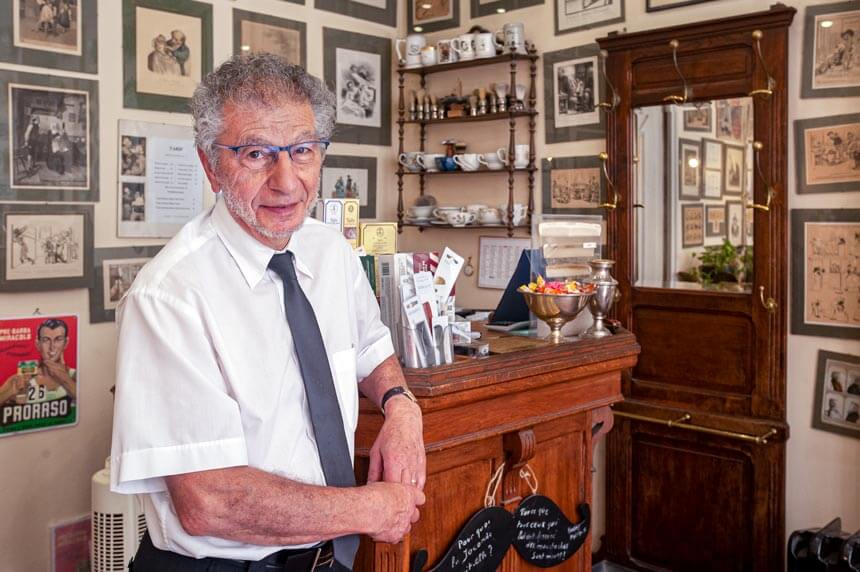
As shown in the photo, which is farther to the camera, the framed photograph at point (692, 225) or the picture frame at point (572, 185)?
the picture frame at point (572, 185)

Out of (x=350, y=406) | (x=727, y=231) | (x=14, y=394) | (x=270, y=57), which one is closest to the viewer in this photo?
(x=270, y=57)

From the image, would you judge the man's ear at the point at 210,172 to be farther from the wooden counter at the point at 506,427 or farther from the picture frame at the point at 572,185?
the picture frame at the point at 572,185

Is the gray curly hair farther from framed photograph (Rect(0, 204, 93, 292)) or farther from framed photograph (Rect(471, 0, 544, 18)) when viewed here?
framed photograph (Rect(471, 0, 544, 18))

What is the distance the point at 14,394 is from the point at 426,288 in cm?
207

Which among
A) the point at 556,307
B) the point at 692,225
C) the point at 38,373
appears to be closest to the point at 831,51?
the point at 692,225

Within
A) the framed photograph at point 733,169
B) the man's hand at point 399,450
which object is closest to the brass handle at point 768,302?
the framed photograph at point 733,169

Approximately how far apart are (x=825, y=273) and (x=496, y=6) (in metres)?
2.19

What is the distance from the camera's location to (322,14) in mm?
4508

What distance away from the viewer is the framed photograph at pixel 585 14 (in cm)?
396

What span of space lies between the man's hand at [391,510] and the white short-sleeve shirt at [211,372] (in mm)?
121

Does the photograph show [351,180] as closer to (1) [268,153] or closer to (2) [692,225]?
(2) [692,225]

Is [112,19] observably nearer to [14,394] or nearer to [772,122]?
[14,394]

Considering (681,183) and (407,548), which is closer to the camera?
(407,548)

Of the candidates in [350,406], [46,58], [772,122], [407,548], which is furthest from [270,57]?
[772,122]
